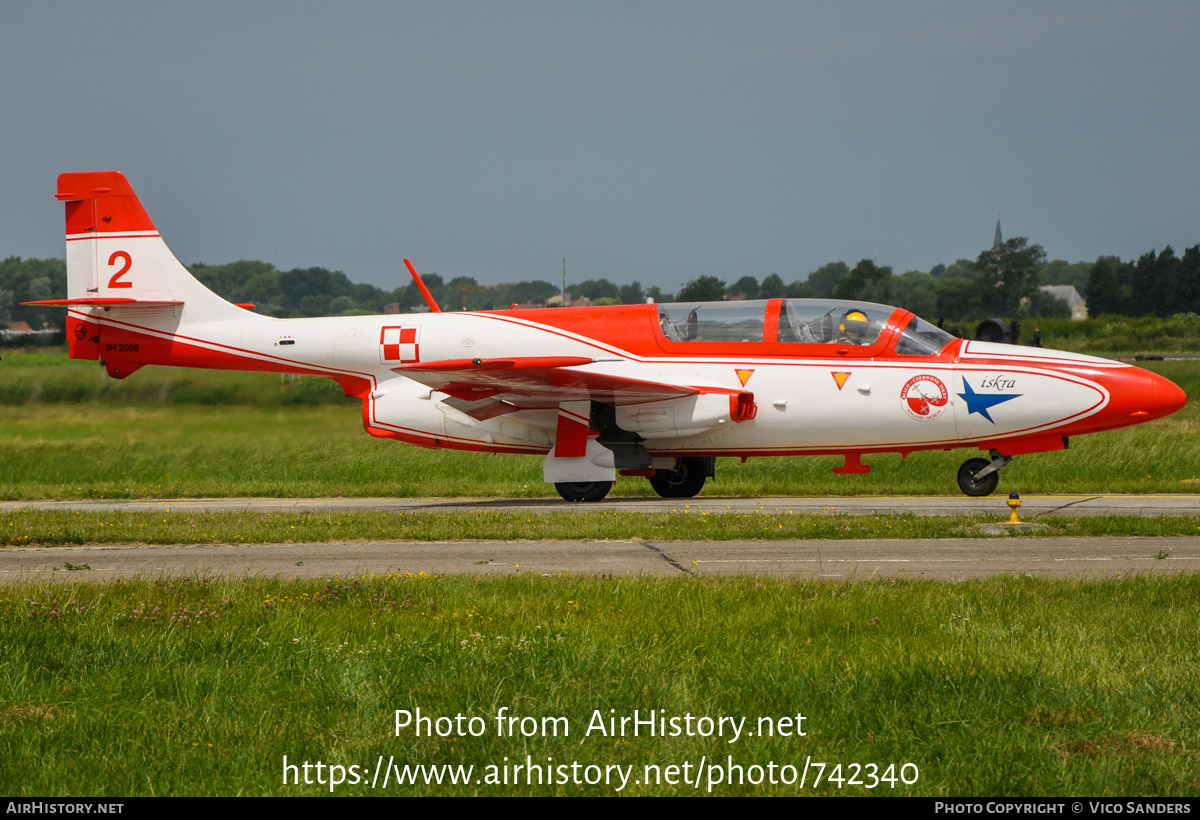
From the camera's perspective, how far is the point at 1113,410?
15.2 metres

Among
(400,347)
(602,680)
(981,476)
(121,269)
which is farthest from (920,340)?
(121,269)

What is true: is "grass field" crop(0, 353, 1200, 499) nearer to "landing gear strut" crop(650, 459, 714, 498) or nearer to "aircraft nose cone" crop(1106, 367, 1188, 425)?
"landing gear strut" crop(650, 459, 714, 498)

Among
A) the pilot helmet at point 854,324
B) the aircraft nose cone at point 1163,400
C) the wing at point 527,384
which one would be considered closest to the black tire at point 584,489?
the wing at point 527,384

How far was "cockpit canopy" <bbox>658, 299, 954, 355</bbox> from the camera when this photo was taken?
52.9 feet

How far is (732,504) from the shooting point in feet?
53.0

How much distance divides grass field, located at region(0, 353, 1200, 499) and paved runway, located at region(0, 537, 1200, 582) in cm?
664

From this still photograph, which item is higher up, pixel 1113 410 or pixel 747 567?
pixel 1113 410

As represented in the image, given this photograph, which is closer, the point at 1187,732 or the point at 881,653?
the point at 1187,732

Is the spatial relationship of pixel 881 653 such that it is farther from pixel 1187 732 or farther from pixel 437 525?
pixel 437 525

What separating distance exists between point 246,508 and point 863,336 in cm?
953

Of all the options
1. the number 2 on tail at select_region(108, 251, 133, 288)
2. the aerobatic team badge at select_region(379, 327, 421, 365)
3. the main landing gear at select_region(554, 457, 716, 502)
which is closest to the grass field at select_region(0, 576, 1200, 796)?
the main landing gear at select_region(554, 457, 716, 502)

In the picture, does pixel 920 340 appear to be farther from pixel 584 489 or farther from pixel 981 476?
pixel 584 489
